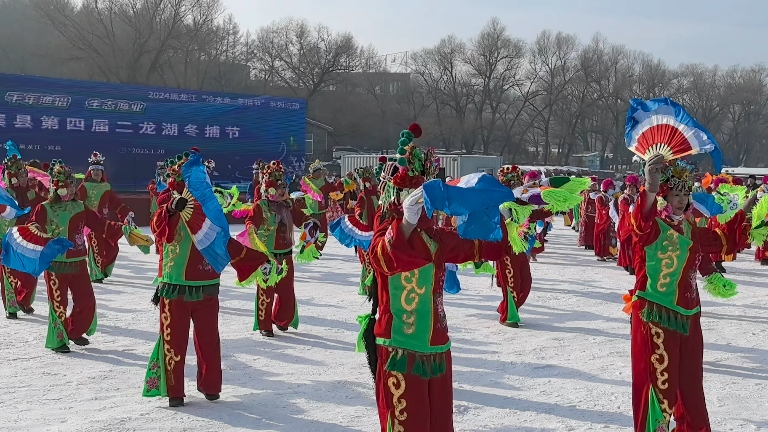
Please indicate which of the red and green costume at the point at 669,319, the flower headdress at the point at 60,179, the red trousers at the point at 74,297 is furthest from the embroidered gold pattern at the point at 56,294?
the red and green costume at the point at 669,319

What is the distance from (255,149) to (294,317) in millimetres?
17974

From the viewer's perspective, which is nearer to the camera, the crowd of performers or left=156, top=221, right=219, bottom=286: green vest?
the crowd of performers

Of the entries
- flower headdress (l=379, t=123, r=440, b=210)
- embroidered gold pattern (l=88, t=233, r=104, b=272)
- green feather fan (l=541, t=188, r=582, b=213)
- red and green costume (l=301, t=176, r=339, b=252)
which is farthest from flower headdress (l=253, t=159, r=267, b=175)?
flower headdress (l=379, t=123, r=440, b=210)

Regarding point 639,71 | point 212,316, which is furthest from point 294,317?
point 639,71

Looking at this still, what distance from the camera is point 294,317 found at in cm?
834

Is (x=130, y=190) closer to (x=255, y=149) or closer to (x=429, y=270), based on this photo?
(x=255, y=149)

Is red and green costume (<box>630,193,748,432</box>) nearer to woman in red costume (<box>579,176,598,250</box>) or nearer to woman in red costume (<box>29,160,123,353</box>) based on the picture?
woman in red costume (<box>29,160,123,353</box>)

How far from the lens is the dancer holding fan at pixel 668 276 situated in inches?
178

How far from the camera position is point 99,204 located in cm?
1066

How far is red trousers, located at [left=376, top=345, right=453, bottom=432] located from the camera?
373cm

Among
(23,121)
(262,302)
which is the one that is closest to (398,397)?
(262,302)

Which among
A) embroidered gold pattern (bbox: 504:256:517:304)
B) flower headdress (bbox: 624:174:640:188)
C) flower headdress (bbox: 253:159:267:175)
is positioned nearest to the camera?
embroidered gold pattern (bbox: 504:256:517:304)

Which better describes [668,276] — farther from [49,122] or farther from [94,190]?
[49,122]

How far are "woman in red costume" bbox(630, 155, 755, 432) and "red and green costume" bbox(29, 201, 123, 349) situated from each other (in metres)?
4.60
